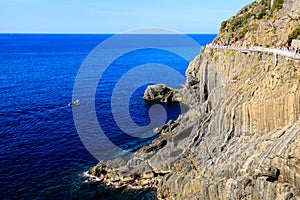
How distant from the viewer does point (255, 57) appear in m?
51.1

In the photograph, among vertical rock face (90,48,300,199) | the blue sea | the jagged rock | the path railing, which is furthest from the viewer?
the jagged rock

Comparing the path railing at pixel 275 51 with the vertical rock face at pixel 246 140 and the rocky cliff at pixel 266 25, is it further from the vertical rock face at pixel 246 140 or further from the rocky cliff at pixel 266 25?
the rocky cliff at pixel 266 25

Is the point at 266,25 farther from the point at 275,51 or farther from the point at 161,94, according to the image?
the point at 161,94

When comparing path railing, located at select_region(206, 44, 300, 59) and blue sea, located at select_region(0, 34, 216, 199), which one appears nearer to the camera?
path railing, located at select_region(206, 44, 300, 59)

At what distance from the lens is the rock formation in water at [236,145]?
3441 centimetres

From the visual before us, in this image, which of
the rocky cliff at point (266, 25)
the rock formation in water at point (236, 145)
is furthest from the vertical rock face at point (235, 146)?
the rocky cliff at point (266, 25)

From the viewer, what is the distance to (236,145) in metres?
42.7

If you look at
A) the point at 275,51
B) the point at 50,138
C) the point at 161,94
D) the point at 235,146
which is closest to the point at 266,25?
the point at 275,51

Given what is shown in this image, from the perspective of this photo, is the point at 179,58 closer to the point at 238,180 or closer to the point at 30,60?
the point at 30,60

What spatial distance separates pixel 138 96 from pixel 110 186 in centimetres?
5709

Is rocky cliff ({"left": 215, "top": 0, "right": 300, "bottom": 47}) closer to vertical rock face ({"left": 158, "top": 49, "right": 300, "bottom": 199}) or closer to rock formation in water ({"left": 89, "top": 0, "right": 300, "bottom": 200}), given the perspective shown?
rock formation in water ({"left": 89, "top": 0, "right": 300, "bottom": 200})

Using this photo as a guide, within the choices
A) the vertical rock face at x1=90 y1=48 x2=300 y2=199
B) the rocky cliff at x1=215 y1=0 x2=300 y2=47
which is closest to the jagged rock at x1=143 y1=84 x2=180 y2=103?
the rocky cliff at x1=215 y1=0 x2=300 y2=47

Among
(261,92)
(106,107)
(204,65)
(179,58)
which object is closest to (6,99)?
(106,107)

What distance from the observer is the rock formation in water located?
34406 millimetres
